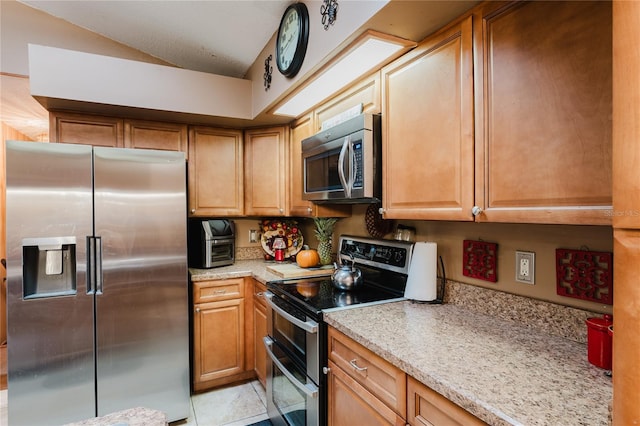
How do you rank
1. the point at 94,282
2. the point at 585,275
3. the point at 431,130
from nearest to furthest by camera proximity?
the point at 585,275, the point at 431,130, the point at 94,282

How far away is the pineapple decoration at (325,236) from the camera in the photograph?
2.48 m

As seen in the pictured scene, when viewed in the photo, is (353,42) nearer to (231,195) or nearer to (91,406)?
(231,195)

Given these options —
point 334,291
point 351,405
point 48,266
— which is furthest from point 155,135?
point 351,405

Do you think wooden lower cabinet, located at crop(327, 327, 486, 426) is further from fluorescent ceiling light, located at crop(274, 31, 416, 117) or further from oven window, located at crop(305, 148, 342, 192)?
fluorescent ceiling light, located at crop(274, 31, 416, 117)

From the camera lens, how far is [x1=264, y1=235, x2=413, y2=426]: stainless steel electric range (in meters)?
1.49

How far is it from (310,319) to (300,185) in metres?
1.25

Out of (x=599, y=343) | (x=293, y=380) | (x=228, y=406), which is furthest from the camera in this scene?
(x=228, y=406)

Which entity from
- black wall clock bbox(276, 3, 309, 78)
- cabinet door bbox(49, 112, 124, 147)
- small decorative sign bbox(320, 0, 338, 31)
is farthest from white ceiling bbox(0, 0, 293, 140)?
cabinet door bbox(49, 112, 124, 147)

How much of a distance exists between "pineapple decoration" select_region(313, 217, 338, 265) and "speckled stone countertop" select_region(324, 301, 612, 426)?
108cm

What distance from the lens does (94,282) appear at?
77.8 inches

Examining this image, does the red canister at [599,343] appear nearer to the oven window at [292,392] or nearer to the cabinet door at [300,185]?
the oven window at [292,392]

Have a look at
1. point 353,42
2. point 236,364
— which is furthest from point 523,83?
point 236,364

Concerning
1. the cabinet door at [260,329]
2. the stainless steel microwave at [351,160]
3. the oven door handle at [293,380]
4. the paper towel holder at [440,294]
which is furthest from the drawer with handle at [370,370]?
the cabinet door at [260,329]

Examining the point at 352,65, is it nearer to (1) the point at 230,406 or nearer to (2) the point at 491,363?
(2) the point at 491,363
